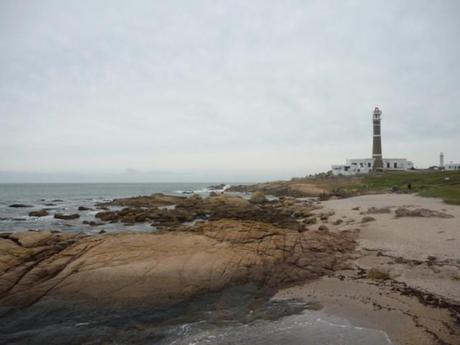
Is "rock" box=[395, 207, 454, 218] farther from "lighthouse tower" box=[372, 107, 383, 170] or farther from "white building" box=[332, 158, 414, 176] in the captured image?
"white building" box=[332, 158, 414, 176]

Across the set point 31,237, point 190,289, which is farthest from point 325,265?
point 31,237

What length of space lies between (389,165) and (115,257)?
306ft

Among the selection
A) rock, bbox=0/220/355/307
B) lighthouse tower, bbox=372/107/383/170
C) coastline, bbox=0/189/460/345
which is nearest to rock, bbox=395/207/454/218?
coastline, bbox=0/189/460/345

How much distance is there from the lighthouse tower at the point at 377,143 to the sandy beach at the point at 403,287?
71.8 metres

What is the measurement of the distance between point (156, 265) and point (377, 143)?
279ft

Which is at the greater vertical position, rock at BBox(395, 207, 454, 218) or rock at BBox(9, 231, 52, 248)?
rock at BBox(395, 207, 454, 218)

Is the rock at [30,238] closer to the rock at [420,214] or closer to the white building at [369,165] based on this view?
the rock at [420,214]

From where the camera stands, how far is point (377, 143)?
87.0 meters

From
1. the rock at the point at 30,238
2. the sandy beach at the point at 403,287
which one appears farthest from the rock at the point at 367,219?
the rock at the point at 30,238

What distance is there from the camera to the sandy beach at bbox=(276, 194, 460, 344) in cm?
892

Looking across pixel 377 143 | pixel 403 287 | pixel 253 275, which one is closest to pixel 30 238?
pixel 253 275

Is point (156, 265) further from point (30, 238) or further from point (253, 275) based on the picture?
point (30, 238)

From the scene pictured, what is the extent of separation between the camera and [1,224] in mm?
31766

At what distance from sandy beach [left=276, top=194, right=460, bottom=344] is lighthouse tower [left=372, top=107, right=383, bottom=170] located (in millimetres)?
71822
